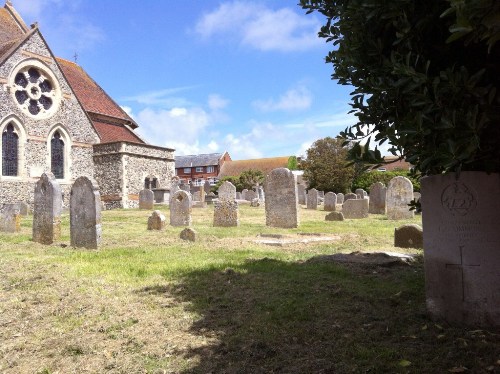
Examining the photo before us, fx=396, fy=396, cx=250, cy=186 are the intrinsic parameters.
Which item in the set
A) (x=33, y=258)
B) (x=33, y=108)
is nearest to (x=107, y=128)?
(x=33, y=108)

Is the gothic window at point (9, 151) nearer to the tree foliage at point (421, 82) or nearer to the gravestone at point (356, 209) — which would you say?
the gravestone at point (356, 209)

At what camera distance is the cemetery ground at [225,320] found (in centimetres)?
301

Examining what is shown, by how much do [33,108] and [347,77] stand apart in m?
24.9

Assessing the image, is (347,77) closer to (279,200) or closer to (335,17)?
(335,17)

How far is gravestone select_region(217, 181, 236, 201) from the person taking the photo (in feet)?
42.2

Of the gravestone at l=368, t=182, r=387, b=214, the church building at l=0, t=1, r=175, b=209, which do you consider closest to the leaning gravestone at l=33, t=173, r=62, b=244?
the gravestone at l=368, t=182, r=387, b=214

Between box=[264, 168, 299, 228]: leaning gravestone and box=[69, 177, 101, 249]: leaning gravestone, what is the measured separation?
559cm

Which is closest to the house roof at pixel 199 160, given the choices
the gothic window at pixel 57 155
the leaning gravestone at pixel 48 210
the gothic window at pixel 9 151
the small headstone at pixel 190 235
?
the gothic window at pixel 57 155

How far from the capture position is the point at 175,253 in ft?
24.8

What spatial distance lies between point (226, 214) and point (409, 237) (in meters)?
6.27

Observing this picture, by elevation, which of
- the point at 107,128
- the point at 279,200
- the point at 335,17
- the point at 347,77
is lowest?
the point at 279,200

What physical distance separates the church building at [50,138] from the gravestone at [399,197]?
59.1 feet

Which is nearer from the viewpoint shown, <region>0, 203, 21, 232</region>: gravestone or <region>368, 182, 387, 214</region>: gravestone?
<region>0, 203, 21, 232</region>: gravestone

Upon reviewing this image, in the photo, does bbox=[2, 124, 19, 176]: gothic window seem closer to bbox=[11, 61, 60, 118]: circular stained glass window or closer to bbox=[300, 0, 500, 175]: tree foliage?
bbox=[11, 61, 60, 118]: circular stained glass window
